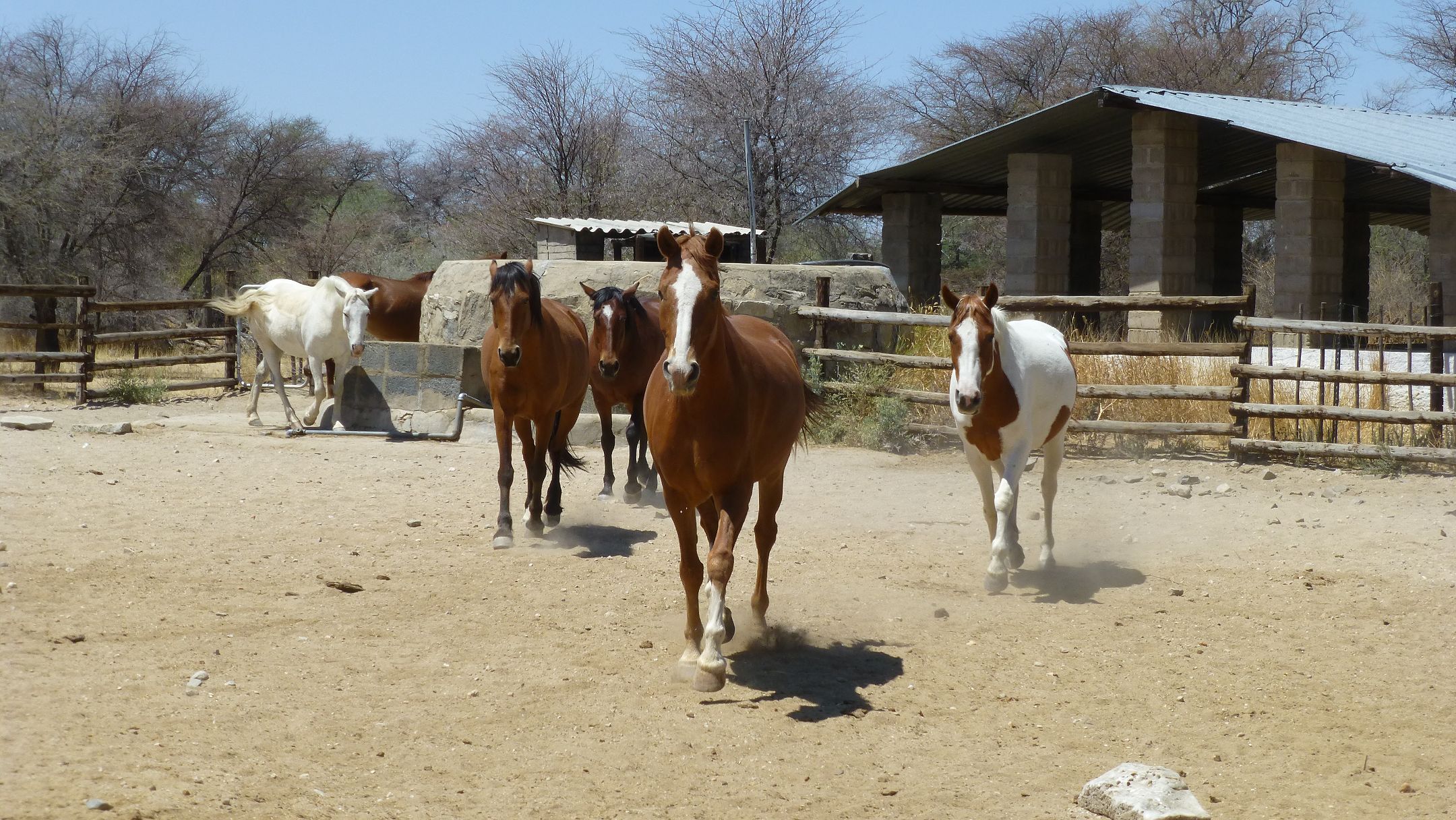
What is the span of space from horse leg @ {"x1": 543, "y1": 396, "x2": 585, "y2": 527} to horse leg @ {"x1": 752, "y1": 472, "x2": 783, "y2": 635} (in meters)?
2.85

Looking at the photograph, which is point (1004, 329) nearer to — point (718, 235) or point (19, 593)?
point (718, 235)

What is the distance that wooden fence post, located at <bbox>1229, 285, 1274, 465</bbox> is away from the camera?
10.5 meters

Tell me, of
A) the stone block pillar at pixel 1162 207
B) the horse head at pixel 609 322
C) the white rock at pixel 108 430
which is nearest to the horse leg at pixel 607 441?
the horse head at pixel 609 322

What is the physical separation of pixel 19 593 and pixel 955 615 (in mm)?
4449

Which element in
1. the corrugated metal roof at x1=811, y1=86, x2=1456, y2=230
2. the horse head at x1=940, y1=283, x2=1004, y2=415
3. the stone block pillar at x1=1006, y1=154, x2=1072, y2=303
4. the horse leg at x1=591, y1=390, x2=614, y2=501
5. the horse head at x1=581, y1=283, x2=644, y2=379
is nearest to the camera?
the horse head at x1=940, y1=283, x2=1004, y2=415

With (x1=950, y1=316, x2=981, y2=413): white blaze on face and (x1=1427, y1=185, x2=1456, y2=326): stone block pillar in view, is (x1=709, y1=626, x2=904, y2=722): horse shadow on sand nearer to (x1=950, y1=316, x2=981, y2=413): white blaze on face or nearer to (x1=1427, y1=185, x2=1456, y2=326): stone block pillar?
(x1=950, y1=316, x2=981, y2=413): white blaze on face

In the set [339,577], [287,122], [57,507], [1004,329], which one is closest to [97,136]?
[287,122]

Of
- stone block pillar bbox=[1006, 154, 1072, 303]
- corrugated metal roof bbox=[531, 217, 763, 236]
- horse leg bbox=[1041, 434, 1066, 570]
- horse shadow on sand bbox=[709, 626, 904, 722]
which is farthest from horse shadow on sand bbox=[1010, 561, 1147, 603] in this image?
corrugated metal roof bbox=[531, 217, 763, 236]

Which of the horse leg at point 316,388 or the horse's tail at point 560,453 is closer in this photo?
the horse's tail at point 560,453

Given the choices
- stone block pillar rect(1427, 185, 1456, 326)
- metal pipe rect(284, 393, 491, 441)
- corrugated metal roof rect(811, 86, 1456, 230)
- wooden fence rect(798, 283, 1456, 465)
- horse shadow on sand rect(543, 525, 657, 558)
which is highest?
corrugated metal roof rect(811, 86, 1456, 230)

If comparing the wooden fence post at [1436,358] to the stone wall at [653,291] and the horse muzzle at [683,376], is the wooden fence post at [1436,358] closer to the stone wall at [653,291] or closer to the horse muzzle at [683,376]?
the stone wall at [653,291]

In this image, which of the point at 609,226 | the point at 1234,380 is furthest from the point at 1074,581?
the point at 609,226

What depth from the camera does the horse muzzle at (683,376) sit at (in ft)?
14.5

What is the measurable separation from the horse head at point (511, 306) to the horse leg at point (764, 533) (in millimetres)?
2318
